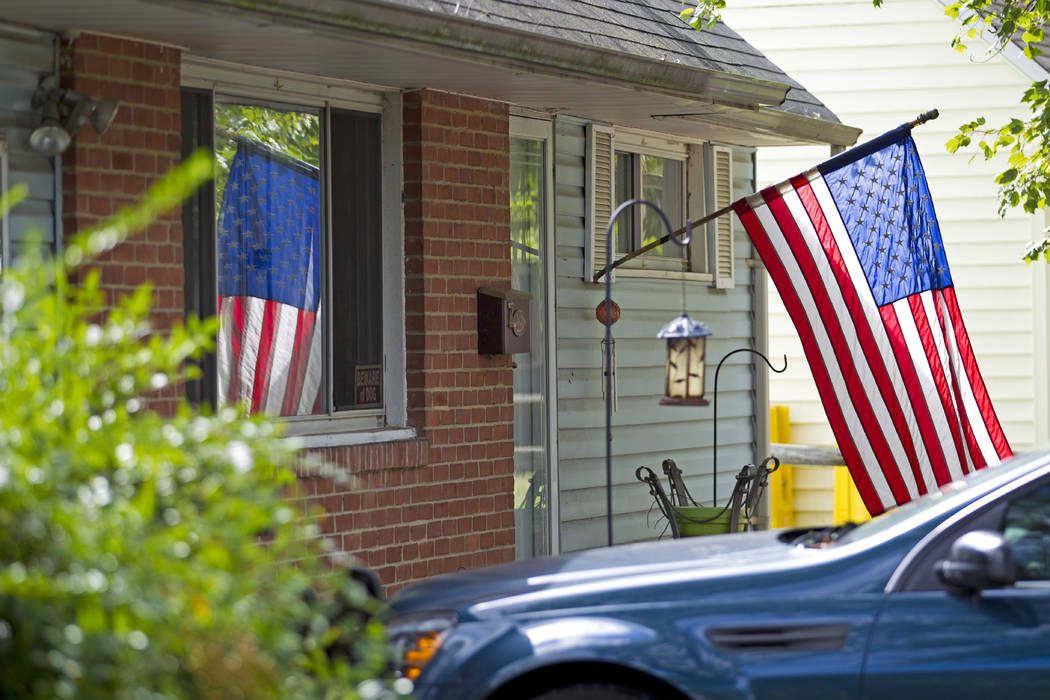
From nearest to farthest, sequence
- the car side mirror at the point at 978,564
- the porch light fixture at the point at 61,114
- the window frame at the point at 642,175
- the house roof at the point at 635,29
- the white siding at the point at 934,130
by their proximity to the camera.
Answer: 1. the car side mirror at the point at 978,564
2. the porch light fixture at the point at 61,114
3. the house roof at the point at 635,29
4. the window frame at the point at 642,175
5. the white siding at the point at 934,130

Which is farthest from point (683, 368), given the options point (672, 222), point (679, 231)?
point (672, 222)

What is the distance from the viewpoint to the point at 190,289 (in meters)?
6.68

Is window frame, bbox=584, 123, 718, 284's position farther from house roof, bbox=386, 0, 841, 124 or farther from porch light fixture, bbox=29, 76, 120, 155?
porch light fixture, bbox=29, 76, 120, 155

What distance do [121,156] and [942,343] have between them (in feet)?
14.3

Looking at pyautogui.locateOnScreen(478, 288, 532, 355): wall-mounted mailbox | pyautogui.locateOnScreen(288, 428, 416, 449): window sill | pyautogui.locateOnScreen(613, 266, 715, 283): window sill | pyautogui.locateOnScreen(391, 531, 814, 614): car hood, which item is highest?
pyautogui.locateOnScreen(613, 266, 715, 283): window sill

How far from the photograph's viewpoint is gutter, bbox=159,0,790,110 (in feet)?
18.4

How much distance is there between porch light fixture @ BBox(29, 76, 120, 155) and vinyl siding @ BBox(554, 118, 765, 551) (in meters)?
3.75

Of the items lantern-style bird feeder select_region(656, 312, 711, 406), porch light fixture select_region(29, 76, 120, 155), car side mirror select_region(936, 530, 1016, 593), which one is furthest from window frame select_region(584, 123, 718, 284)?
car side mirror select_region(936, 530, 1016, 593)

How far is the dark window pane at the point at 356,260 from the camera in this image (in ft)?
24.6

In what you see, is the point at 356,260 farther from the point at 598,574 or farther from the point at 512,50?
the point at 598,574

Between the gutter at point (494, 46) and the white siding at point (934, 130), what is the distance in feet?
21.4

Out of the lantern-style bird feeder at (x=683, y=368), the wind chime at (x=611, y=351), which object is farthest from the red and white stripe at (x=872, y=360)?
the wind chime at (x=611, y=351)

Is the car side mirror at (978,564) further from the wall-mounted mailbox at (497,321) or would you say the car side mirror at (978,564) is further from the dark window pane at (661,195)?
the dark window pane at (661,195)

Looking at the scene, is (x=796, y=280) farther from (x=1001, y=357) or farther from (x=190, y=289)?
(x=1001, y=357)
